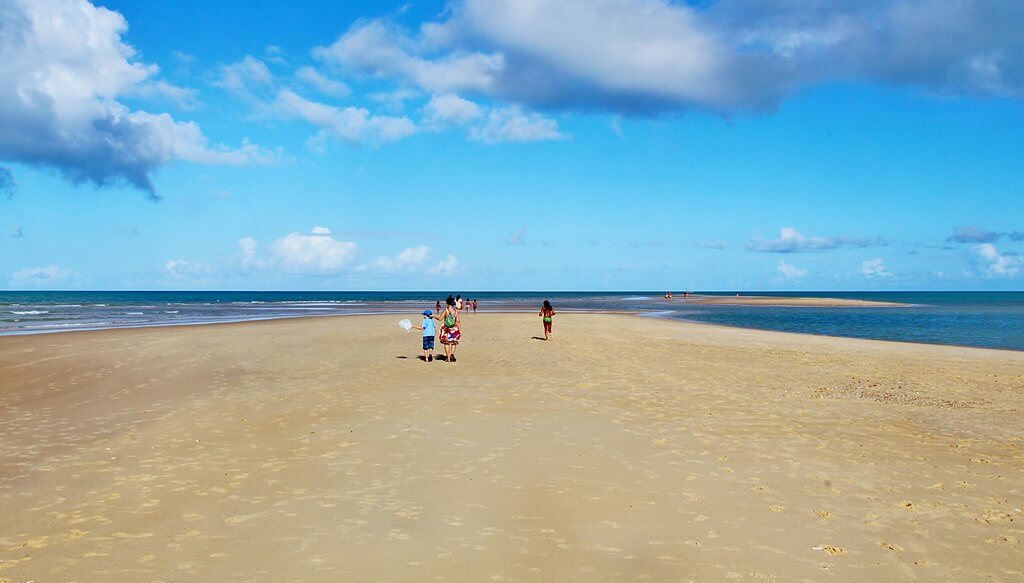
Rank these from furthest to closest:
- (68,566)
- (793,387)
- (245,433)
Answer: (793,387), (245,433), (68,566)

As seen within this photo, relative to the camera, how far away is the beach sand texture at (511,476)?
6.71 m

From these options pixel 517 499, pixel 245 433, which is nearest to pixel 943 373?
pixel 517 499

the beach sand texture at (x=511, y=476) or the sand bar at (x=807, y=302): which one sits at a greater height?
the sand bar at (x=807, y=302)

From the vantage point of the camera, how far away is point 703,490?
29.2 feet

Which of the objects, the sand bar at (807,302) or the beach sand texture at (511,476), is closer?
the beach sand texture at (511,476)

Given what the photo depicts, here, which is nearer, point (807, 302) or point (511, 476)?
point (511, 476)

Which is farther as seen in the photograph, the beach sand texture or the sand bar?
the sand bar

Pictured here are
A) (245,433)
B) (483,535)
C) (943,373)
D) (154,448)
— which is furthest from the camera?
(943,373)

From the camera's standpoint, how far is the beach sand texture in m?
6.71

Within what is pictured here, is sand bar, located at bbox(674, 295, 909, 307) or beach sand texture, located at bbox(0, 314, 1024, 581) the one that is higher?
sand bar, located at bbox(674, 295, 909, 307)

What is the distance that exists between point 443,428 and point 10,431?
8.36 m

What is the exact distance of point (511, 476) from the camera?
955 centimetres

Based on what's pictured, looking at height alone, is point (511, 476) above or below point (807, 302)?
below

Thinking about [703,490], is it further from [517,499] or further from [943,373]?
[943,373]
